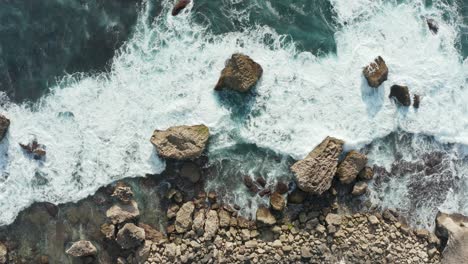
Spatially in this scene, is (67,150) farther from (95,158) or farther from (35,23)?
(35,23)

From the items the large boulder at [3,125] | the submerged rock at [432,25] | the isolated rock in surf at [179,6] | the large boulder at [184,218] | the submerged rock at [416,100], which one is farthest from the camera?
the submerged rock at [432,25]

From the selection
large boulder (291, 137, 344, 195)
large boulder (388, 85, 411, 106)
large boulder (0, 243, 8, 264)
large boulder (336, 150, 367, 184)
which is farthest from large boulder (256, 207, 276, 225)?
large boulder (0, 243, 8, 264)

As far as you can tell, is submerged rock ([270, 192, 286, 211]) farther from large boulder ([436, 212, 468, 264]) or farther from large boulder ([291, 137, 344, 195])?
large boulder ([436, 212, 468, 264])

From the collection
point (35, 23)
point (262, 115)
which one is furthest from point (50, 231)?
point (262, 115)

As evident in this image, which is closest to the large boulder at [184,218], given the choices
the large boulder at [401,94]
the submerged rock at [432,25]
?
the large boulder at [401,94]

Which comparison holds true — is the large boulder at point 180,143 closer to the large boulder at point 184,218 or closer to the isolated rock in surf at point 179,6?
the large boulder at point 184,218

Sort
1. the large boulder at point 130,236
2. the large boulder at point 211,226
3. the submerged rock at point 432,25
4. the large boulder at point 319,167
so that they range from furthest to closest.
→ the submerged rock at point 432,25, the large boulder at point 211,226, the large boulder at point 130,236, the large boulder at point 319,167

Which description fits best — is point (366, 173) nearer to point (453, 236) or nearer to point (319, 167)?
point (319, 167)
